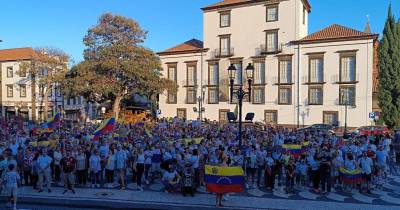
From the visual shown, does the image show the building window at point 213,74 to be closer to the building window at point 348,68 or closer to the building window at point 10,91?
the building window at point 348,68

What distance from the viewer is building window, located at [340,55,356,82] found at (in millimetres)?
39906

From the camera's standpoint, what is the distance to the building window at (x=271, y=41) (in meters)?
44.2

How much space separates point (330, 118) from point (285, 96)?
5704 mm

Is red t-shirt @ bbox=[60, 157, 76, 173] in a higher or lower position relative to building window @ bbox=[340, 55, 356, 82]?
lower

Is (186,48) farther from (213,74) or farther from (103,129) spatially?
(103,129)

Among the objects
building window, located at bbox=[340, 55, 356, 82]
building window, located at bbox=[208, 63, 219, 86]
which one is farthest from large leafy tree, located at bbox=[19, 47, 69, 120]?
building window, located at bbox=[340, 55, 356, 82]

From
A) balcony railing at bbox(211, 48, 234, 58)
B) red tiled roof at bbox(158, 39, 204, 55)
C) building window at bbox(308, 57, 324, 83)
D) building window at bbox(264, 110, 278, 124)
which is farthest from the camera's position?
red tiled roof at bbox(158, 39, 204, 55)

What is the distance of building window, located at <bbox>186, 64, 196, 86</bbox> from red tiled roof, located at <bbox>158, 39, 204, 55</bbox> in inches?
84.5

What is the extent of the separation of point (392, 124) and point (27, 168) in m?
36.8

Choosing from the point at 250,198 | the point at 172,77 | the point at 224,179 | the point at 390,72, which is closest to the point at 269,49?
the point at 390,72

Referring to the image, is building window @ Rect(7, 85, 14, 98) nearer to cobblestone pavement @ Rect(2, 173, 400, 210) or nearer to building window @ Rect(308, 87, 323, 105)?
building window @ Rect(308, 87, 323, 105)

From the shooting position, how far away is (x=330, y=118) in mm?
41438

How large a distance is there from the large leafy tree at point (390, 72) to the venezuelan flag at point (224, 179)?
3267 cm

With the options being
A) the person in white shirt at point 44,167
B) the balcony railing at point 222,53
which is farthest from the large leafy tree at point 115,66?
the person in white shirt at point 44,167
